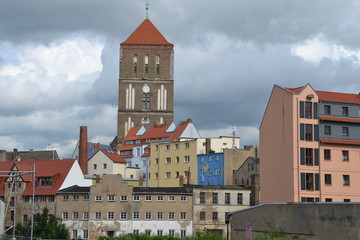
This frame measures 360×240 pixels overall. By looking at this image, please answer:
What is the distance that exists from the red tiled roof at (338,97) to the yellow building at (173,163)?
32317mm

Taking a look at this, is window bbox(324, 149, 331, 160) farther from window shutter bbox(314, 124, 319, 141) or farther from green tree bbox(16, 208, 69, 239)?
green tree bbox(16, 208, 69, 239)

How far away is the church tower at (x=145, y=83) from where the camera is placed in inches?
5217

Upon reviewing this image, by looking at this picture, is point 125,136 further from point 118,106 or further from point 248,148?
point 248,148

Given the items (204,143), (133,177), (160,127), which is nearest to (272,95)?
(204,143)

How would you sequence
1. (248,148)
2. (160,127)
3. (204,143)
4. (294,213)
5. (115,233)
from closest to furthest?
(294,213), (115,233), (248,148), (204,143), (160,127)

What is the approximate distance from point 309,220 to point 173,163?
60.4m

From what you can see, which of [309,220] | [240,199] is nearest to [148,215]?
[240,199]

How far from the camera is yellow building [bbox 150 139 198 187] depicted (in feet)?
332

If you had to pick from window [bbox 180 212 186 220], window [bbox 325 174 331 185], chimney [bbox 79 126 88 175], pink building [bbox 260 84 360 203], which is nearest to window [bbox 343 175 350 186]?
pink building [bbox 260 84 360 203]

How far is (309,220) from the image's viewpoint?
1748 inches

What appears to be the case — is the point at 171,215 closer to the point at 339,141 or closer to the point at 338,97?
the point at 339,141

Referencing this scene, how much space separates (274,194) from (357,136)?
11666mm

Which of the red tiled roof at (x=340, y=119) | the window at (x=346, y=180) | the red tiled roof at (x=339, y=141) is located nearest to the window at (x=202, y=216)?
the window at (x=346, y=180)

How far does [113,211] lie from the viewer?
82500 millimetres
